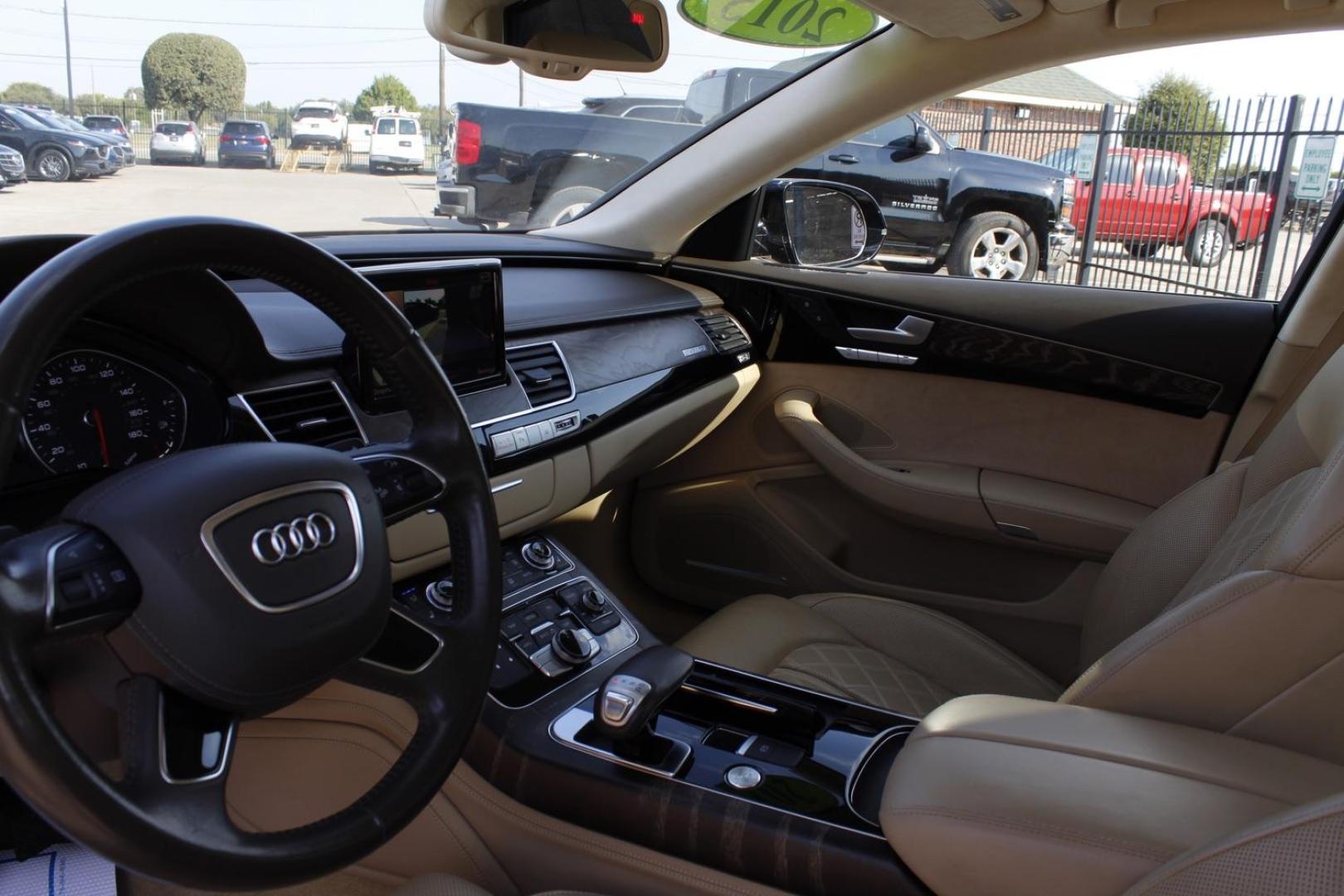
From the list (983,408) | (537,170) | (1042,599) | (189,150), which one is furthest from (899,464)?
(189,150)

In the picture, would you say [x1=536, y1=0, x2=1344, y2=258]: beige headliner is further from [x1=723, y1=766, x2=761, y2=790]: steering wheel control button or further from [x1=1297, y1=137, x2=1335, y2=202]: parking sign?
[x1=1297, y1=137, x2=1335, y2=202]: parking sign

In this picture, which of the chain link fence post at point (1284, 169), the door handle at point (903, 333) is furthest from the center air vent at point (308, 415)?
the chain link fence post at point (1284, 169)

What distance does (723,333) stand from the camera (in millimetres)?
2688

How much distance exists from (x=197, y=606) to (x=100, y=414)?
486mm

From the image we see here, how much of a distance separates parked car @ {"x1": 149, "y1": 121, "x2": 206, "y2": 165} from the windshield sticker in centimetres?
95

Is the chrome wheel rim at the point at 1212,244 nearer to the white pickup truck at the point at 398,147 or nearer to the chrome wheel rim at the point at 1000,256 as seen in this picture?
the chrome wheel rim at the point at 1000,256

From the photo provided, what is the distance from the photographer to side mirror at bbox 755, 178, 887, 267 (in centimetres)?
278

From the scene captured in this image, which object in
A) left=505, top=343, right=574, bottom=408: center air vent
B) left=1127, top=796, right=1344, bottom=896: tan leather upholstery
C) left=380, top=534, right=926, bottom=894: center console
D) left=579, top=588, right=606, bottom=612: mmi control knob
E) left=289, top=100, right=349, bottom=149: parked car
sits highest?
left=289, top=100, right=349, bottom=149: parked car

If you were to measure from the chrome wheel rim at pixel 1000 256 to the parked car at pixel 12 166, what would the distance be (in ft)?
7.23

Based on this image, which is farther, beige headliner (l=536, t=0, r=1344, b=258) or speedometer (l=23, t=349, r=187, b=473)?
beige headliner (l=536, t=0, r=1344, b=258)

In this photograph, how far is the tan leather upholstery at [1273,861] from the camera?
0.89m

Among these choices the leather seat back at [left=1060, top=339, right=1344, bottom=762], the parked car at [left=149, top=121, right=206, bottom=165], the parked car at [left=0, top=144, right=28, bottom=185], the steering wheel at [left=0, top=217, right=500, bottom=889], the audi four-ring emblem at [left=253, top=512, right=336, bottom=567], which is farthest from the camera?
the parked car at [left=149, top=121, right=206, bottom=165]

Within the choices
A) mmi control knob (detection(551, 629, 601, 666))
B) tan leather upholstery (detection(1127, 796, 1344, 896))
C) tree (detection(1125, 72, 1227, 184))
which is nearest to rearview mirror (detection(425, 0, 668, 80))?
mmi control knob (detection(551, 629, 601, 666))

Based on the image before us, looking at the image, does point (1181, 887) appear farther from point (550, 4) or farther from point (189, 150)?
point (189, 150)
